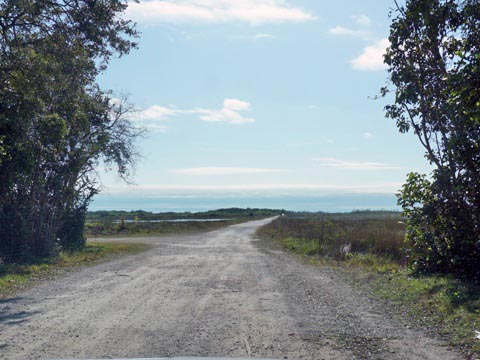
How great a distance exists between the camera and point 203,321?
27.6ft

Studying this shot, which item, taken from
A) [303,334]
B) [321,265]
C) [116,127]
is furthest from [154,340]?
[116,127]

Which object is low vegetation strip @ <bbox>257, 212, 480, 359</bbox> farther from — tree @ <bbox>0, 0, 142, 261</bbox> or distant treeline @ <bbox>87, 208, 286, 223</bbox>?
distant treeline @ <bbox>87, 208, 286, 223</bbox>

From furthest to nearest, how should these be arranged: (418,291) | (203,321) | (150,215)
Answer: (150,215) → (418,291) → (203,321)

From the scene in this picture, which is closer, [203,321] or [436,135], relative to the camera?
[203,321]

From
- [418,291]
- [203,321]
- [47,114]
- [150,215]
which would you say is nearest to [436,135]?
[418,291]

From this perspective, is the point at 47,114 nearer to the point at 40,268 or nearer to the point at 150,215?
the point at 40,268

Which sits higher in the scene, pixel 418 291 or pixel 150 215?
pixel 150 215

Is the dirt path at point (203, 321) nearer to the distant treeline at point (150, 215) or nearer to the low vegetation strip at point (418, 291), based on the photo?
the low vegetation strip at point (418, 291)

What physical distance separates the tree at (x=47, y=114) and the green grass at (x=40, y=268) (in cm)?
101

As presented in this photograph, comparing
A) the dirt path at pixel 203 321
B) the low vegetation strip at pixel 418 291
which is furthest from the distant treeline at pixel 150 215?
the dirt path at pixel 203 321

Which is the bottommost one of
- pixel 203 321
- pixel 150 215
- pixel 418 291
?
pixel 203 321

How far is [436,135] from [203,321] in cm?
775

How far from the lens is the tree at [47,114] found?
13.9 m

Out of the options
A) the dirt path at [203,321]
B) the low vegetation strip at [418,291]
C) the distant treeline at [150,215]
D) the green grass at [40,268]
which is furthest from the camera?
the distant treeline at [150,215]
